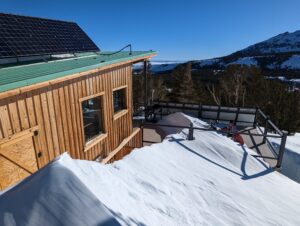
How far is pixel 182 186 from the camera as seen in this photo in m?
5.23

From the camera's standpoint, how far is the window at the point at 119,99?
8.59m

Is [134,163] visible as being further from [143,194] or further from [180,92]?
[180,92]

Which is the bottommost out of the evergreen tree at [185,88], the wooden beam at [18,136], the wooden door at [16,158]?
the evergreen tree at [185,88]

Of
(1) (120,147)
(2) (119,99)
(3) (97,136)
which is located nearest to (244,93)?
(2) (119,99)

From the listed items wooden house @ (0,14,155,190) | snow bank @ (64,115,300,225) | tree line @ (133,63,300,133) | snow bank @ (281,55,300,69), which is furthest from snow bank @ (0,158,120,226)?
snow bank @ (281,55,300,69)

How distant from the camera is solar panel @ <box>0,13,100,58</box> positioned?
611cm

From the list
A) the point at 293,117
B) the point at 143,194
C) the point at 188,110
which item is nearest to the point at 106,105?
the point at 143,194

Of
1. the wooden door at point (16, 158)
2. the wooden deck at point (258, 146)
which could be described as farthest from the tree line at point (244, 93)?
the wooden door at point (16, 158)

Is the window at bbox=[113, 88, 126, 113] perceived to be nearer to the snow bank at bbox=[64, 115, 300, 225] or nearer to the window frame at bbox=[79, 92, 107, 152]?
the window frame at bbox=[79, 92, 107, 152]

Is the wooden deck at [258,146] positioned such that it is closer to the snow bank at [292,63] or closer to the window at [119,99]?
the window at [119,99]

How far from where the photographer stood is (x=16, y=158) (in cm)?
468

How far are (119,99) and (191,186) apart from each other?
15.2ft

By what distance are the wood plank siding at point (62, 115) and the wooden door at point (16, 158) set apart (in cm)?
11

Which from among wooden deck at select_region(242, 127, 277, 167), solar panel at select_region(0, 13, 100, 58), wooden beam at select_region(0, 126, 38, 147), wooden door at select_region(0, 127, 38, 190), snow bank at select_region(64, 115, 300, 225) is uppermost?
solar panel at select_region(0, 13, 100, 58)
